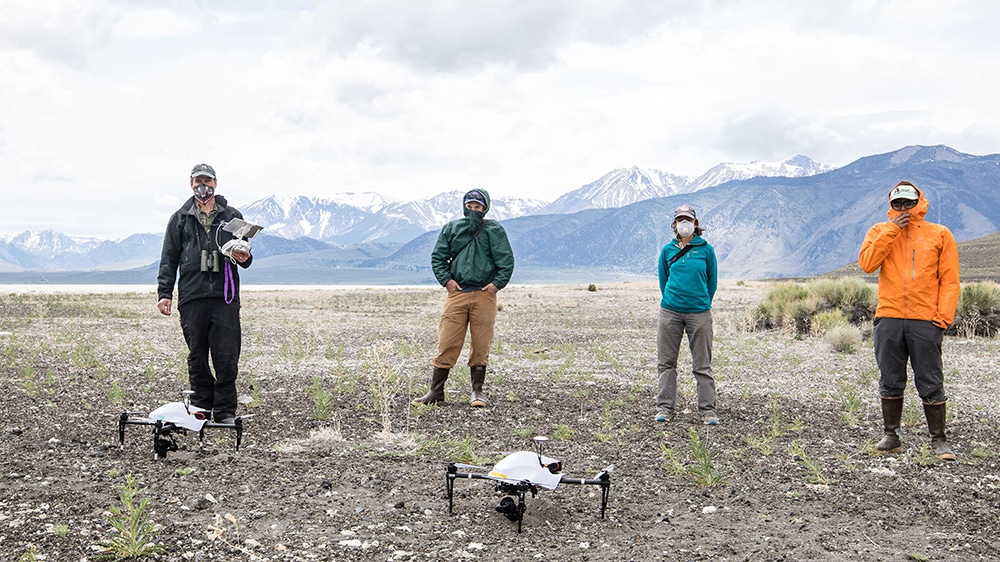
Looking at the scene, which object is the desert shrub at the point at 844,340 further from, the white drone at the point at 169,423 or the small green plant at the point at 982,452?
the white drone at the point at 169,423

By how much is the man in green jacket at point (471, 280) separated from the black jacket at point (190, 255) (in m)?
2.23

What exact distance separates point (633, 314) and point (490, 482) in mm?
21220

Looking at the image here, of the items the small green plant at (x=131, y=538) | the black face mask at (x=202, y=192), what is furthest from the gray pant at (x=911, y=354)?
the black face mask at (x=202, y=192)

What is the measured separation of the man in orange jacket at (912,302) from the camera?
6.05 metres

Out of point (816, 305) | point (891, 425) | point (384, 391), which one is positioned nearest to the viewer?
point (891, 425)

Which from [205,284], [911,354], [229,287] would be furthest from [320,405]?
[911,354]

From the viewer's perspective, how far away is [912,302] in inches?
239

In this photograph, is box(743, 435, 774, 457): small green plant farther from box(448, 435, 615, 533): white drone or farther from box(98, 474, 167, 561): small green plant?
box(98, 474, 167, 561): small green plant

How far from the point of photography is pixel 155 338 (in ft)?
52.5

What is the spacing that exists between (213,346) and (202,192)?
128cm

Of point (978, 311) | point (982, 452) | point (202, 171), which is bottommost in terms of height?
point (982, 452)

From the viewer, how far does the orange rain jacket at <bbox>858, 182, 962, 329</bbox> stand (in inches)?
238

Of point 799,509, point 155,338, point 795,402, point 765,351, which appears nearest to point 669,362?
point 795,402

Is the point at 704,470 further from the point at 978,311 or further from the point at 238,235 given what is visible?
the point at 978,311
